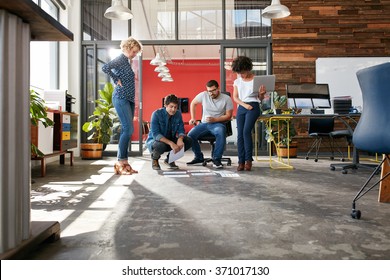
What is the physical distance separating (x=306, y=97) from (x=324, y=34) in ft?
8.93

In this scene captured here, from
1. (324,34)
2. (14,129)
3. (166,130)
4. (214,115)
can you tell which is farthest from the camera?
(324,34)

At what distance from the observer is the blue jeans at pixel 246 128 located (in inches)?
152

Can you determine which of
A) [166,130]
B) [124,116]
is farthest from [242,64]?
[124,116]

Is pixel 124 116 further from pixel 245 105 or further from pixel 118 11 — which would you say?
pixel 118 11

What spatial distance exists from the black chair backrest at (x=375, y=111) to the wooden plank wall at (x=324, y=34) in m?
4.45

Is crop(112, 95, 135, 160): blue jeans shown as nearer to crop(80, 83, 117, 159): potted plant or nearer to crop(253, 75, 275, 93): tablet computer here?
crop(253, 75, 275, 93): tablet computer

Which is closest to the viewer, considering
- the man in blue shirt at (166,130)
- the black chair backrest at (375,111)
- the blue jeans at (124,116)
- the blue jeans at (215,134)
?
the black chair backrest at (375,111)

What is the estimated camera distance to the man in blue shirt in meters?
4.01

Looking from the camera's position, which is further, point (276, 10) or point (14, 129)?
point (276, 10)

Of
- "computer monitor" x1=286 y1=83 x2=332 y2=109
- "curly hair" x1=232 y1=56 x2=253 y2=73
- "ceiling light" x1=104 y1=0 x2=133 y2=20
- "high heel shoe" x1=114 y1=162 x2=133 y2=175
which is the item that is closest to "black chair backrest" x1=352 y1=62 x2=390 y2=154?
"curly hair" x1=232 y1=56 x2=253 y2=73

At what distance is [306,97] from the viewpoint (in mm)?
4312

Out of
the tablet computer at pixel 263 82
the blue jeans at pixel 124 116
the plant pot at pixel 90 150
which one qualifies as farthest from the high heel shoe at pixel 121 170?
the plant pot at pixel 90 150

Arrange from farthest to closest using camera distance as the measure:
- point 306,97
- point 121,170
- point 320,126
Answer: point 320,126, point 306,97, point 121,170

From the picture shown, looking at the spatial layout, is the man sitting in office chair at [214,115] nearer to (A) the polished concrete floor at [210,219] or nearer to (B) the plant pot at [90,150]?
(A) the polished concrete floor at [210,219]
